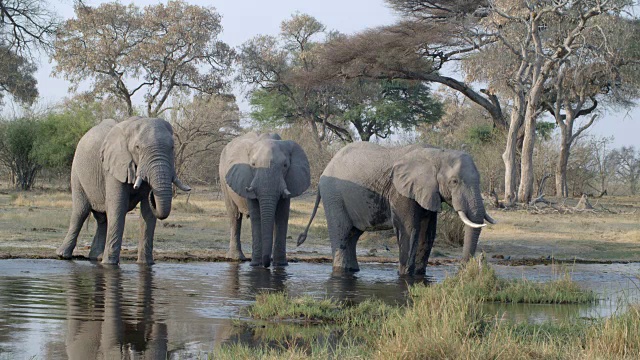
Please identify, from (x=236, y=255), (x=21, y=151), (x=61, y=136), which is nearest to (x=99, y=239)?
(x=236, y=255)

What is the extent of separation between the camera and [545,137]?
4450 cm

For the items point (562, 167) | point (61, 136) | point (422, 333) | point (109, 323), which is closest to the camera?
point (422, 333)

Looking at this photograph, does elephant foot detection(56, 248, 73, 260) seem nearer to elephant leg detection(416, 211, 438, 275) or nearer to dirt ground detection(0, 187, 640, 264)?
dirt ground detection(0, 187, 640, 264)

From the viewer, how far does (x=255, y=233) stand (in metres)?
13.7

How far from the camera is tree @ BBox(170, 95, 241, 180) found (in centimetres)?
3019

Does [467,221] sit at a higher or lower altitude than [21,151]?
lower

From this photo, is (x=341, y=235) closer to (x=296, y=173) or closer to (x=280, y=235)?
(x=280, y=235)

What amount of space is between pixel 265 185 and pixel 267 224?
1.91 ft

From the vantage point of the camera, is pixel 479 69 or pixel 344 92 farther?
pixel 344 92

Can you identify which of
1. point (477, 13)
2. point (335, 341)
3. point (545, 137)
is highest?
point (477, 13)

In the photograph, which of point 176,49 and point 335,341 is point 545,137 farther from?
point 335,341

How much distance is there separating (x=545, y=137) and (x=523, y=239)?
2574 cm

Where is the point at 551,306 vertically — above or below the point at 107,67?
below

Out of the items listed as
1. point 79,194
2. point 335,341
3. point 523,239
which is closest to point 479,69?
point 523,239
